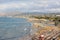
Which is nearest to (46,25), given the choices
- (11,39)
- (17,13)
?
(17,13)

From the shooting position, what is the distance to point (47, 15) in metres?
9.49

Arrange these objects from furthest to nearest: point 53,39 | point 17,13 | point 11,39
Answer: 1. point 17,13
2. point 11,39
3. point 53,39

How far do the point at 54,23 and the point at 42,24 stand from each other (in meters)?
1.09

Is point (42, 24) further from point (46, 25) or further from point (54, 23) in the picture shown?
point (54, 23)

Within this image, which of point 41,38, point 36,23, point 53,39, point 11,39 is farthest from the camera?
point 36,23

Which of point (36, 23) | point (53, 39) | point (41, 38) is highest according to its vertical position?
point (41, 38)

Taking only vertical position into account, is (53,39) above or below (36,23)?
above

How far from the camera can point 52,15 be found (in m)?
9.35

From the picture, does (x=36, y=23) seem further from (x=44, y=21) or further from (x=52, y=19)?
(x=52, y=19)

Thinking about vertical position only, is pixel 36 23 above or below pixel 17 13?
below

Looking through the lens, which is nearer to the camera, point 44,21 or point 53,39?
point 53,39

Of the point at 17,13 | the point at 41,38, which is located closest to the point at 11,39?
the point at 17,13

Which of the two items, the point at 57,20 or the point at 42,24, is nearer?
the point at 57,20

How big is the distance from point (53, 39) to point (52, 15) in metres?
2.51
